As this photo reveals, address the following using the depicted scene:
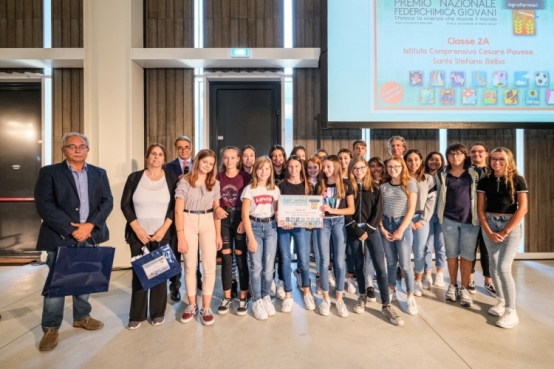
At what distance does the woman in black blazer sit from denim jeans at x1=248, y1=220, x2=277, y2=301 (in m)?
0.79

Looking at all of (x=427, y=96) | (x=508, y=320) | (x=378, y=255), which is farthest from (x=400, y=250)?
(x=427, y=96)

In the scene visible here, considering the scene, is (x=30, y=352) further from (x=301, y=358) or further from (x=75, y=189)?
(x=301, y=358)

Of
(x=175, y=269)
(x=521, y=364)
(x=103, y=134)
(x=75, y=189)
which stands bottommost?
(x=521, y=364)

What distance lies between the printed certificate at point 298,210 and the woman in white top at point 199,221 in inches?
23.5

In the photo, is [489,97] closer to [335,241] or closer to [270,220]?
[335,241]

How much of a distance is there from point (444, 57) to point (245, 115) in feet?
10.3

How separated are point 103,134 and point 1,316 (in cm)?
249

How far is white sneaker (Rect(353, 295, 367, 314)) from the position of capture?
2755 mm

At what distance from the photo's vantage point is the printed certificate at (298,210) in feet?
8.55

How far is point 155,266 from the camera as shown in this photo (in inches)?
95.8

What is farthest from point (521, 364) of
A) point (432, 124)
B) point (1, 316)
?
point (1, 316)

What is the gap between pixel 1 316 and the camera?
2.81 meters

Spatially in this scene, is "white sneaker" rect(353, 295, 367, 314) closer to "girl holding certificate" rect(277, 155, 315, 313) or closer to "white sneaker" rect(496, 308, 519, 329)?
"girl holding certificate" rect(277, 155, 315, 313)

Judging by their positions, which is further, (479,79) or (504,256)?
(479,79)
